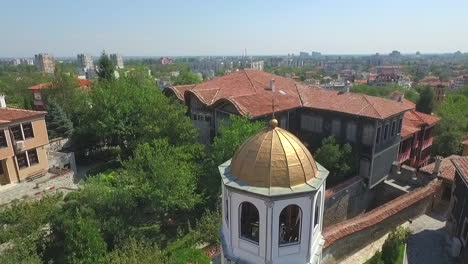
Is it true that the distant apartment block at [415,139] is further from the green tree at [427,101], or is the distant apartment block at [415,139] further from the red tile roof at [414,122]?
the green tree at [427,101]

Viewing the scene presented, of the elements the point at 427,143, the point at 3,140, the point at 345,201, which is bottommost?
the point at 345,201

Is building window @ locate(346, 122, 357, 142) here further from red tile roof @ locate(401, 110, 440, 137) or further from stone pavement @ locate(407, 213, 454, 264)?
stone pavement @ locate(407, 213, 454, 264)

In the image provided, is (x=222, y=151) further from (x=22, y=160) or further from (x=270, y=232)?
(x=22, y=160)

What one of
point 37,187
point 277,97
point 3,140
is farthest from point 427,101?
point 3,140

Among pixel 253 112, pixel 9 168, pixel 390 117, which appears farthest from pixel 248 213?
pixel 9 168

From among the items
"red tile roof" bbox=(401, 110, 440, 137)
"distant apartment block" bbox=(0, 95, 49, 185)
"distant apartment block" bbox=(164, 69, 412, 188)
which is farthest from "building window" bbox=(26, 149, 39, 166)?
"red tile roof" bbox=(401, 110, 440, 137)

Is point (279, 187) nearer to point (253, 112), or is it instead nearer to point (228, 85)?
point (253, 112)

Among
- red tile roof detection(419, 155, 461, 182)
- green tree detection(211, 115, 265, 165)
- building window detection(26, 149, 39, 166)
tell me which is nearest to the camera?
green tree detection(211, 115, 265, 165)
